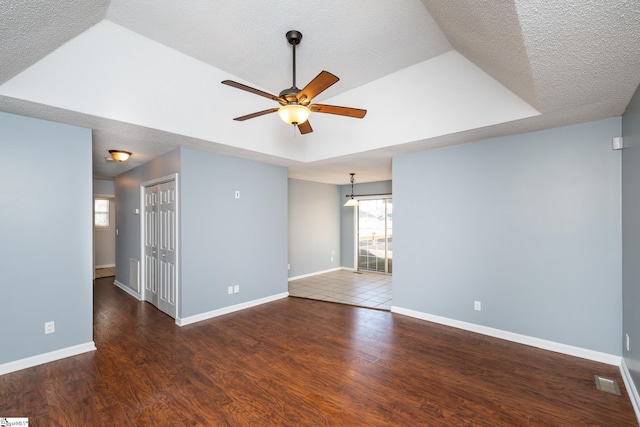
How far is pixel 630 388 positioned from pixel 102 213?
1120 centimetres

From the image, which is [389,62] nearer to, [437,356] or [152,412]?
[437,356]

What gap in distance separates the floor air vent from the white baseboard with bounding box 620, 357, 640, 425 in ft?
0.22

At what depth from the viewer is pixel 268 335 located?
Answer: 12.0 ft

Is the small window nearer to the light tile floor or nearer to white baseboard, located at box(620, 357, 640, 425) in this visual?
the light tile floor

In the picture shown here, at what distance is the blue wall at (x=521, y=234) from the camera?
2916mm

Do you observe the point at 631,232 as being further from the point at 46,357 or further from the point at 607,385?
the point at 46,357

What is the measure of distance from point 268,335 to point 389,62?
141 inches

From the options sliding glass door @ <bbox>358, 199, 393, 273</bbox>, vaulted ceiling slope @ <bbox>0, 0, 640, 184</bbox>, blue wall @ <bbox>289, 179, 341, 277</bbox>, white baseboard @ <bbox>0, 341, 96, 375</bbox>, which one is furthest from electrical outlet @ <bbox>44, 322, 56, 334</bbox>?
sliding glass door @ <bbox>358, 199, 393, 273</bbox>

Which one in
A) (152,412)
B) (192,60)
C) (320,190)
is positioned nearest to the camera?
(152,412)

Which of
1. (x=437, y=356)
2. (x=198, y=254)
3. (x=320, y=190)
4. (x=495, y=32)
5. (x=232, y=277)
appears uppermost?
(x=495, y=32)

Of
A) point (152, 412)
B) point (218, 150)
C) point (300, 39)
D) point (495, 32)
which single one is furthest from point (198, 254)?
point (495, 32)

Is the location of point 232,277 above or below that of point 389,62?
below

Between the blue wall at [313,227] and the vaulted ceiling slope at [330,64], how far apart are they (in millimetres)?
3236

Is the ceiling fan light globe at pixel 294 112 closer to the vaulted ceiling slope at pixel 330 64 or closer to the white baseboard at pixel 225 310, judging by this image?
the vaulted ceiling slope at pixel 330 64
